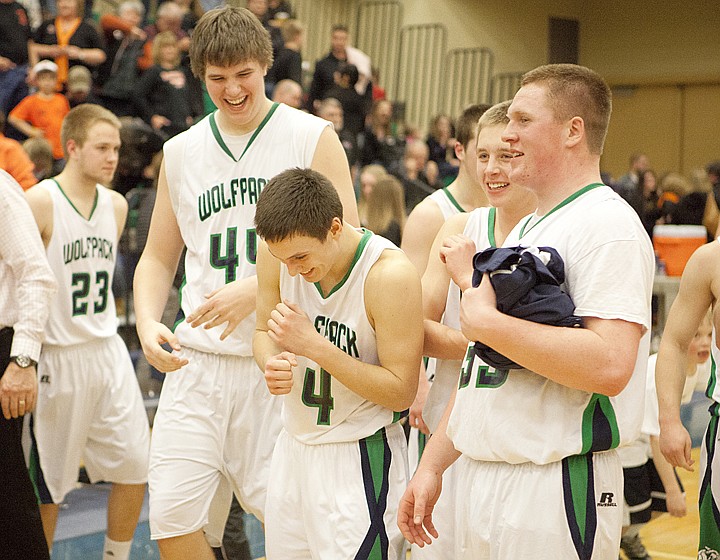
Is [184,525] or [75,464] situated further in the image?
[75,464]

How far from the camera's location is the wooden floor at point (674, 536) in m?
5.64

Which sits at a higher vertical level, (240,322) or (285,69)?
(285,69)

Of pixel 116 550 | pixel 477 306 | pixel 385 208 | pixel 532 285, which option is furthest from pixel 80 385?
pixel 385 208

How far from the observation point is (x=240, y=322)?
3668mm

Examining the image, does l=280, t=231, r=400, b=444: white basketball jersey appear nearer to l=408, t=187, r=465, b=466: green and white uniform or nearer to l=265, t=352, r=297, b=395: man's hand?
l=265, t=352, r=297, b=395: man's hand

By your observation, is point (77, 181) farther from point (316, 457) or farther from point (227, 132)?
point (316, 457)

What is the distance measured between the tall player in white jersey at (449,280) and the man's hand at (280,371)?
0.53 meters

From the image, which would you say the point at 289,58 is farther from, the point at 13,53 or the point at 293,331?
the point at 293,331

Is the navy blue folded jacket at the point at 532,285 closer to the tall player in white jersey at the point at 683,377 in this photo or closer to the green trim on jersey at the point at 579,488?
the green trim on jersey at the point at 579,488

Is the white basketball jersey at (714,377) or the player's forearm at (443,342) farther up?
the player's forearm at (443,342)

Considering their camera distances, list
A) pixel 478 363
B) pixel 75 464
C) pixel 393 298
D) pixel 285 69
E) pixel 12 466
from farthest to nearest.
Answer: pixel 285 69 → pixel 75 464 → pixel 12 466 → pixel 393 298 → pixel 478 363

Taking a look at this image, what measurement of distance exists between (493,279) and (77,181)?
3.36 metres

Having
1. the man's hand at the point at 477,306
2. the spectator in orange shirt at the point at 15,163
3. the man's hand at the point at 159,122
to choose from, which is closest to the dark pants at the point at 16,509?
the man's hand at the point at 477,306

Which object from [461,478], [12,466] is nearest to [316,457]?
[461,478]
